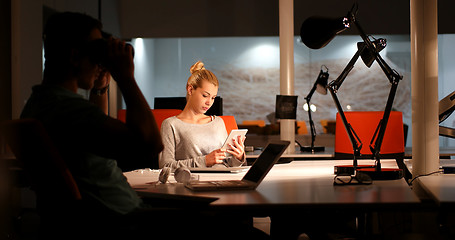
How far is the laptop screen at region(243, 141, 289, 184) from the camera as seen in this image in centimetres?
198

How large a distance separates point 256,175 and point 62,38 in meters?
0.91

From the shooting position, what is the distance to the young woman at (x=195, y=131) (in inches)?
123

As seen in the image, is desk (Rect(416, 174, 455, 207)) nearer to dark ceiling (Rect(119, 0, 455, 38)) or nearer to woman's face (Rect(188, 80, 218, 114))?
woman's face (Rect(188, 80, 218, 114))

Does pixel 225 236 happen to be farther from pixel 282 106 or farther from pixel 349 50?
pixel 349 50

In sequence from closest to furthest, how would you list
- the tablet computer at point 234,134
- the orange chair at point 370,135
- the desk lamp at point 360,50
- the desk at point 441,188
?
the desk at point 441,188 < the desk lamp at point 360,50 < the tablet computer at point 234,134 < the orange chair at point 370,135

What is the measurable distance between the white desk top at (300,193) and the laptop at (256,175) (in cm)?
4

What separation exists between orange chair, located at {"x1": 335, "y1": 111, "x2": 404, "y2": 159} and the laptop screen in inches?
81.5

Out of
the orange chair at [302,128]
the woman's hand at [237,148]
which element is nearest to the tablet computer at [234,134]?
the woman's hand at [237,148]

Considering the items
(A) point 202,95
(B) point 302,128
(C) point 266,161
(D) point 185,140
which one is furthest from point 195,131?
(B) point 302,128

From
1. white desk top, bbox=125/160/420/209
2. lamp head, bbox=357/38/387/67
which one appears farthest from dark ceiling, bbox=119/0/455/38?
white desk top, bbox=125/160/420/209

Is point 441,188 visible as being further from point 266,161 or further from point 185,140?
point 185,140

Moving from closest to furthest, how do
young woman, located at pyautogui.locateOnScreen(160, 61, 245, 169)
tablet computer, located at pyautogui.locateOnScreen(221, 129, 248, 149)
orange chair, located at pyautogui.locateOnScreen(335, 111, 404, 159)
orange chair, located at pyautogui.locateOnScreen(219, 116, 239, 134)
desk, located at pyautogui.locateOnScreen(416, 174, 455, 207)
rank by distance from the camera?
desk, located at pyautogui.locateOnScreen(416, 174, 455, 207) < tablet computer, located at pyautogui.locateOnScreen(221, 129, 248, 149) < young woman, located at pyautogui.locateOnScreen(160, 61, 245, 169) < orange chair, located at pyautogui.locateOnScreen(219, 116, 239, 134) < orange chair, located at pyautogui.locateOnScreen(335, 111, 404, 159)

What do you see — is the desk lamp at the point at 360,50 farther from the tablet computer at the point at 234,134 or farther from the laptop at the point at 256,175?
the tablet computer at the point at 234,134

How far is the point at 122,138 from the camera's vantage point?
1.44 meters
